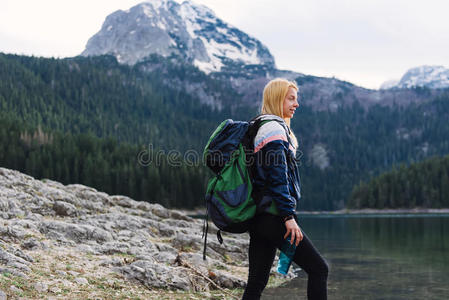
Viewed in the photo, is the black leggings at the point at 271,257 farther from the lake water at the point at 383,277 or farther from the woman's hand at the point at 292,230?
the lake water at the point at 383,277

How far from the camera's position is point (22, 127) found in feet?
478

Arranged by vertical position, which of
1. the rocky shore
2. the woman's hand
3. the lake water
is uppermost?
the woman's hand

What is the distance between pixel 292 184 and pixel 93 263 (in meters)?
9.56

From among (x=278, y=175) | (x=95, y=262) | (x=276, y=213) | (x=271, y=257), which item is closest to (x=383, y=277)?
(x=95, y=262)

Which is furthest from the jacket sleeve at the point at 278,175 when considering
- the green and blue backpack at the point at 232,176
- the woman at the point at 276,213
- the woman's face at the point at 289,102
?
the woman's face at the point at 289,102

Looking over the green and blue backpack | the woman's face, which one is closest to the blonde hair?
the woman's face

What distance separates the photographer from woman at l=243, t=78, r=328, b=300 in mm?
6285

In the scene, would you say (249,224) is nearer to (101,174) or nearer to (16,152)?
(101,174)

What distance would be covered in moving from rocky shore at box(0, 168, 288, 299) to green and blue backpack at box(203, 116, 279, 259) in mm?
5025

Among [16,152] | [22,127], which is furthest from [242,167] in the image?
[22,127]

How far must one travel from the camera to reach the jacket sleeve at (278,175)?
20.4 feet

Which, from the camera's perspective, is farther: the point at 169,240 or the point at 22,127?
the point at 22,127

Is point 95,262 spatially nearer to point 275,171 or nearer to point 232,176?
point 232,176

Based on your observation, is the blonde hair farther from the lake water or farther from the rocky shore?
the lake water
